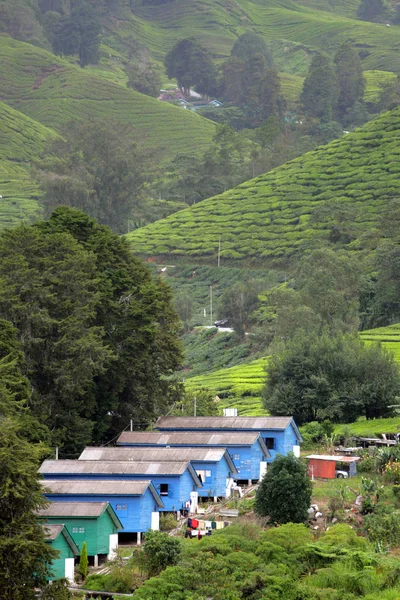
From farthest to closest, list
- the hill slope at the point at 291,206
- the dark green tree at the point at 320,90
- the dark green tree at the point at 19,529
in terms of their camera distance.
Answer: the dark green tree at the point at 320,90 < the hill slope at the point at 291,206 < the dark green tree at the point at 19,529

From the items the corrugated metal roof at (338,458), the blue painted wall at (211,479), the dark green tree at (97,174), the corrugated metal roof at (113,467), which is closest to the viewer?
the corrugated metal roof at (113,467)

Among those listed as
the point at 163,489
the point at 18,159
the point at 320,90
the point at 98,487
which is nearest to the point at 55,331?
the point at 163,489

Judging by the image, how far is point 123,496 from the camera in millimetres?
36781

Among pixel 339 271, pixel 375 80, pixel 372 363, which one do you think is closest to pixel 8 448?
pixel 372 363

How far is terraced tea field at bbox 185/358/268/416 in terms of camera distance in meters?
Result: 62.2

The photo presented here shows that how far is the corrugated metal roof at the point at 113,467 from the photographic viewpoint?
39.6 meters

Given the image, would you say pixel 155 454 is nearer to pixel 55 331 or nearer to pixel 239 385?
pixel 55 331

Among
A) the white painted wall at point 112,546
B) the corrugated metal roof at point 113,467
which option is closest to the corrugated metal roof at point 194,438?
the corrugated metal roof at point 113,467

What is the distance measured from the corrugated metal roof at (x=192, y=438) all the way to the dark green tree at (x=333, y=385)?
24.5 ft

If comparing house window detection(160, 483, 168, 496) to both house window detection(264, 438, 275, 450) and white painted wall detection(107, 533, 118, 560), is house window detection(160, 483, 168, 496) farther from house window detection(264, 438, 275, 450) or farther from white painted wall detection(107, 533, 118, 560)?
house window detection(264, 438, 275, 450)

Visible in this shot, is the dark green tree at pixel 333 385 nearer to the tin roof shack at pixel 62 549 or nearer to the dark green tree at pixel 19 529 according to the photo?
the tin roof shack at pixel 62 549

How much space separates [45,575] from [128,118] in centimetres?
15215

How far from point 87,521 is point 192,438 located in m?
10.7

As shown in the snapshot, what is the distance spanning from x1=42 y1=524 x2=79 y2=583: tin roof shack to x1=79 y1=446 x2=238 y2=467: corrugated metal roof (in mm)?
7849
